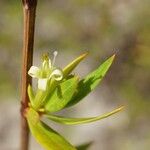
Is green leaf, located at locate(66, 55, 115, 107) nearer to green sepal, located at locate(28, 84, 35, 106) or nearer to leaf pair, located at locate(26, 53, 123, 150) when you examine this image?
leaf pair, located at locate(26, 53, 123, 150)

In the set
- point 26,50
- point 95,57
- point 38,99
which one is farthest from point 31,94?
point 95,57

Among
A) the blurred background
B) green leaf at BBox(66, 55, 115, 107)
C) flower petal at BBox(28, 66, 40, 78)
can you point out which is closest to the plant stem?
flower petal at BBox(28, 66, 40, 78)

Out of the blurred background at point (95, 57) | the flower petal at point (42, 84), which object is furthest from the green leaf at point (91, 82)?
the blurred background at point (95, 57)

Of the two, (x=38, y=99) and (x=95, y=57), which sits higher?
(x=38, y=99)

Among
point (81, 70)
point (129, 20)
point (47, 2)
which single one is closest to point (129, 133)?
point (81, 70)

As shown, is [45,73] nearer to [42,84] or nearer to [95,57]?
[42,84]

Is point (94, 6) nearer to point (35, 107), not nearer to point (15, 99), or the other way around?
point (15, 99)

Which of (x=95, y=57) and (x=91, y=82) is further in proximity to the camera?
(x=95, y=57)
